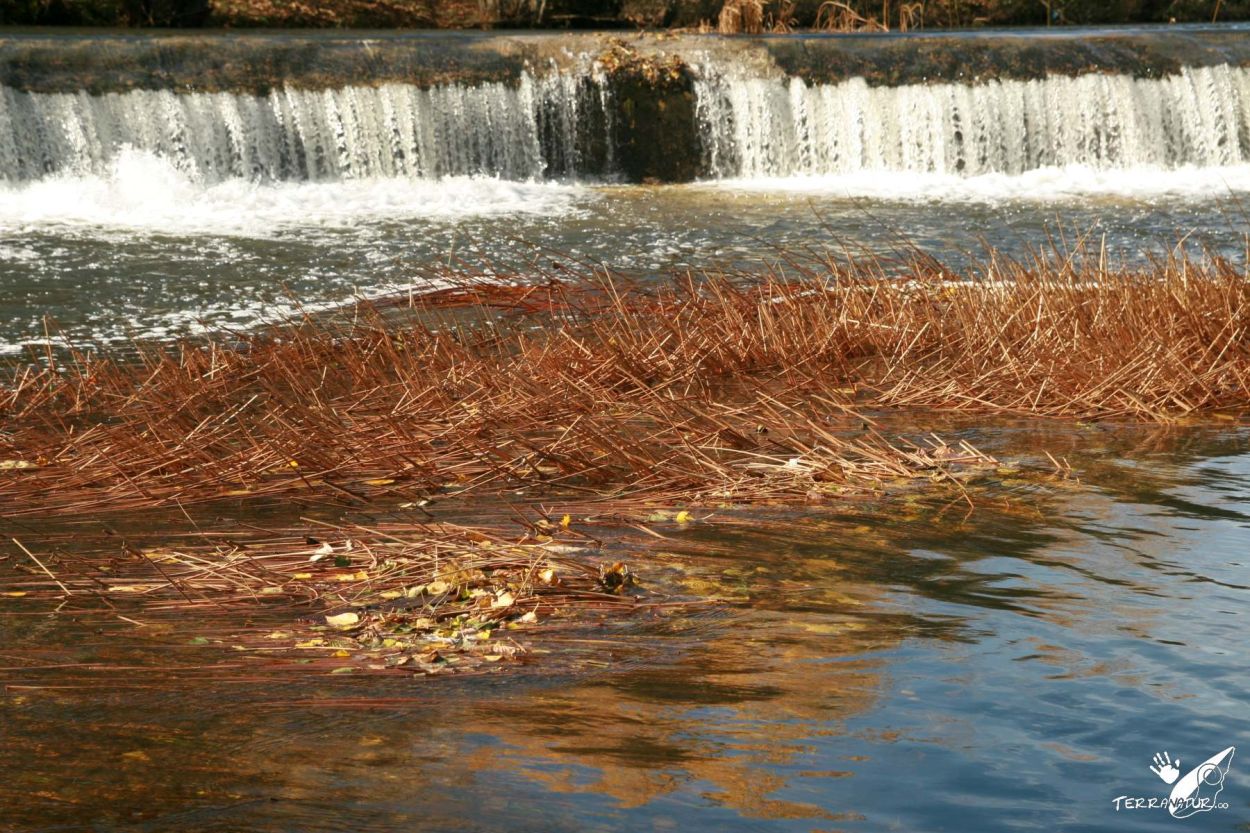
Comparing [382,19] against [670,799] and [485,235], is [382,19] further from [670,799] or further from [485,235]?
[670,799]

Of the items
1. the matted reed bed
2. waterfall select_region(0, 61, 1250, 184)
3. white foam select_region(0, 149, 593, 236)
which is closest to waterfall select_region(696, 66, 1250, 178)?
waterfall select_region(0, 61, 1250, 184)

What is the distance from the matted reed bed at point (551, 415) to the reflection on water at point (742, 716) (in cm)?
32

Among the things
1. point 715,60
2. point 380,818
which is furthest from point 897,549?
point 715,60

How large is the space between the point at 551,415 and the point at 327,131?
12.5 meters

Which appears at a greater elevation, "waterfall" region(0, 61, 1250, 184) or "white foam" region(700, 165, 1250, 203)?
"waterfall" region(0, 61, 1250, 184)

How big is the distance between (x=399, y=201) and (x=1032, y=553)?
12703 millimetres

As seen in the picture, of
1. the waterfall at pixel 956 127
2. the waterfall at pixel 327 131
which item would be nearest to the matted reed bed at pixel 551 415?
the waterfall at pixel 327 131

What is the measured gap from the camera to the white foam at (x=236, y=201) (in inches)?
583

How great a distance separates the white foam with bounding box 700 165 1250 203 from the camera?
677 inches

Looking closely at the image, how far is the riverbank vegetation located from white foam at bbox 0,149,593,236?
6913 mm

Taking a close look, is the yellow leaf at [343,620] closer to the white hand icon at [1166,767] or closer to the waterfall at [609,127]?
the white hand icon at [1166,767]

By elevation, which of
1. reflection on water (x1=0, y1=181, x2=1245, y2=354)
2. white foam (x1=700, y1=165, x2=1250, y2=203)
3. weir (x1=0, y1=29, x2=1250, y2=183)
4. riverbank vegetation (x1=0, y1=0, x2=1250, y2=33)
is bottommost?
white foam (x1=700, y1=165, x2=1250, y2=203)

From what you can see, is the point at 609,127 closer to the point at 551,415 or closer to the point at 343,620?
the point at 551,415

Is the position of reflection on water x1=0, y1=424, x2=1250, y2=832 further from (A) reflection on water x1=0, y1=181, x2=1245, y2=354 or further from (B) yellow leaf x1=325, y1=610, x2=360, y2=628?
(A) reflection on water x1=0, y1=181, x2=1245, y2=354
